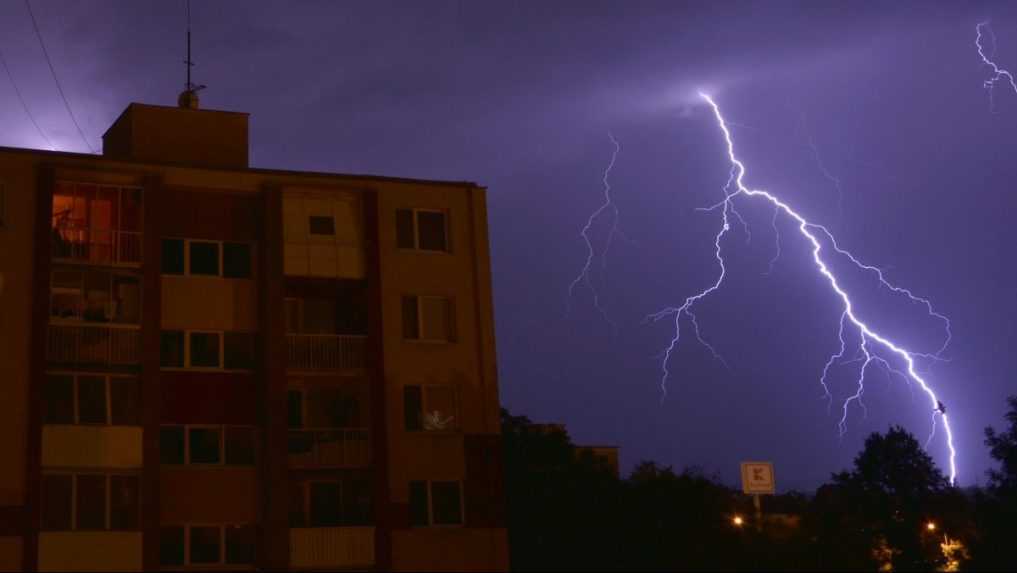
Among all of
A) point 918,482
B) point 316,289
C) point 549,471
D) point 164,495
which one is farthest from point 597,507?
point 918,482

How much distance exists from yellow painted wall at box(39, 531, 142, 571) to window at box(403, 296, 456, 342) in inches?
351

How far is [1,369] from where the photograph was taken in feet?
107

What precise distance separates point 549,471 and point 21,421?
2039 cm

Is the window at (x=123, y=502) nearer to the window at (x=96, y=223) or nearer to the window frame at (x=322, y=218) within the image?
the window at (x=96, y=223)

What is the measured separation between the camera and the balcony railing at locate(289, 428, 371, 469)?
116 ft

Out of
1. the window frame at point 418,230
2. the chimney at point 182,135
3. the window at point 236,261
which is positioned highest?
the chimney at point 182,135

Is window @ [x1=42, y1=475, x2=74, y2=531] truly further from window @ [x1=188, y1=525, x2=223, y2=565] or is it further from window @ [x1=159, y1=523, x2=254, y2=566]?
window @ [x1=188, y1=525, x2=223, y2=565]

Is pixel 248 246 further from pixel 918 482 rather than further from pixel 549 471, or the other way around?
pixel 918 482

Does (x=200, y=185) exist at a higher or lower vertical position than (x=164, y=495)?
higher

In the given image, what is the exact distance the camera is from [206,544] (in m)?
33.8

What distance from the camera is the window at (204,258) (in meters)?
35.8

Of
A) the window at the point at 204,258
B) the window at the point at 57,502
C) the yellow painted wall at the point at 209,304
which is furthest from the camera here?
the window at the point at 204,258

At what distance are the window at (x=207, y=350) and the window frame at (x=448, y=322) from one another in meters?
4.19

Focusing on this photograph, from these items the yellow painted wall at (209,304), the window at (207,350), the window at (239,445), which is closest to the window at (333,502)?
the window at (239,445)
